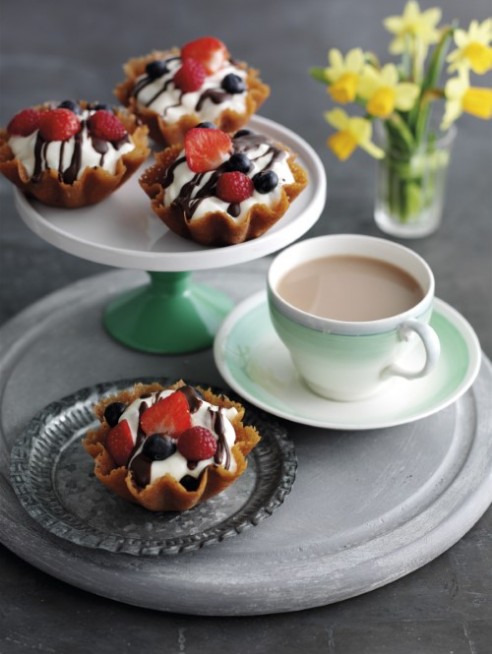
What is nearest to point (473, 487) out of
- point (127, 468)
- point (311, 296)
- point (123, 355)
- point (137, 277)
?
point (311, 296)

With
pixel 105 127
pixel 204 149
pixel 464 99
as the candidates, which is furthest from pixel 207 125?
pixel 464 99

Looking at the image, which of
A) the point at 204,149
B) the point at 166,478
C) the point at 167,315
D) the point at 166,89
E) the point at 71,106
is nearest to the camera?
the point at 166,478

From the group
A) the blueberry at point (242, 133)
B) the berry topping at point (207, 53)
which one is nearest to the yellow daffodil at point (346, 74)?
the berry topping at point (207, 53)

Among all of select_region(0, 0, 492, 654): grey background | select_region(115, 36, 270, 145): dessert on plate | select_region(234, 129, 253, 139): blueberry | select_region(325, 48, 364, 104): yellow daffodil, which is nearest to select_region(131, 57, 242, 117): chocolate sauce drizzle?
select_region(115, 36, 270, 145): dessert on plate

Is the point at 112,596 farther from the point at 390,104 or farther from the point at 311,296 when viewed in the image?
the point at 390,104

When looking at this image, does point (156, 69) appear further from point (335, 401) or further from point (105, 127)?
point (335, 401)

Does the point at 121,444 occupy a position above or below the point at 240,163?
below

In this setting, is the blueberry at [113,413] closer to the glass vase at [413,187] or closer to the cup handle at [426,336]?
the cup handle at [426,336]
